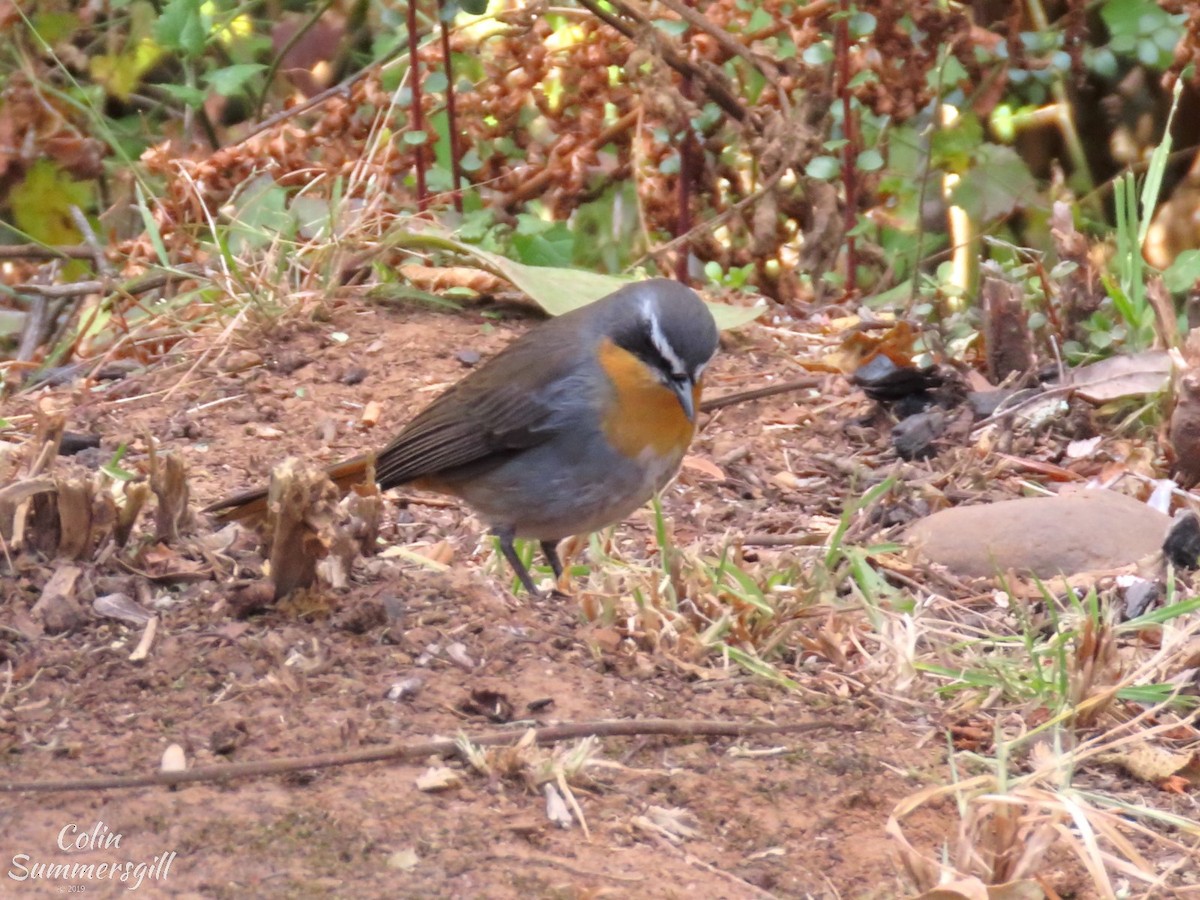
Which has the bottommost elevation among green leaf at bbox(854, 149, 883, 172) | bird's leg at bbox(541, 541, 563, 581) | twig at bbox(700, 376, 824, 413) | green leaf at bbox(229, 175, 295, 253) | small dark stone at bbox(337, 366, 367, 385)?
twig at bbox(700, 376, 824, 413)

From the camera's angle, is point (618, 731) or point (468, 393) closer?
point (618, 731)

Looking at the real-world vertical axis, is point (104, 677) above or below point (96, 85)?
above

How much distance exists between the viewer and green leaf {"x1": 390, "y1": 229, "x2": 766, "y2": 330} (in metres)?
6.21

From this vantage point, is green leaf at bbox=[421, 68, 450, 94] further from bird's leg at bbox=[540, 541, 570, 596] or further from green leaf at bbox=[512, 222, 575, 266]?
bird's leg at bbox=[540, 541, 570, 596]

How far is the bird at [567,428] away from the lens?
4.61 m

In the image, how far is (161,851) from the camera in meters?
2.71

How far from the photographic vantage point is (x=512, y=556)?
15.4 feet

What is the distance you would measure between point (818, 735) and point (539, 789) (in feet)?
2.30

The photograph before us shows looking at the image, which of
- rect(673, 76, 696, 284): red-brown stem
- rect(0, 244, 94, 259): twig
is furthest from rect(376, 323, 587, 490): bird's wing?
rect(0, 244, 94, 259): twig

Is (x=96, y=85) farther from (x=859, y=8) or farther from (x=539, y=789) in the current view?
(x=539, y=789)

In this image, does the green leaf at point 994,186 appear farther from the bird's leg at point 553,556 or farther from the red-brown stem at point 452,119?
the bird's leg at point 553,556

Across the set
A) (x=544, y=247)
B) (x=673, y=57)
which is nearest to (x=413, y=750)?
(x=544, y=247)

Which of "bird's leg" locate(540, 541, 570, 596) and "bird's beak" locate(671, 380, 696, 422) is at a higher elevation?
"bird's beak" locate(671, 380, 696, 422)

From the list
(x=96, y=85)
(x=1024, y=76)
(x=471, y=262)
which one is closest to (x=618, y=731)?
(x=471, y=262)
